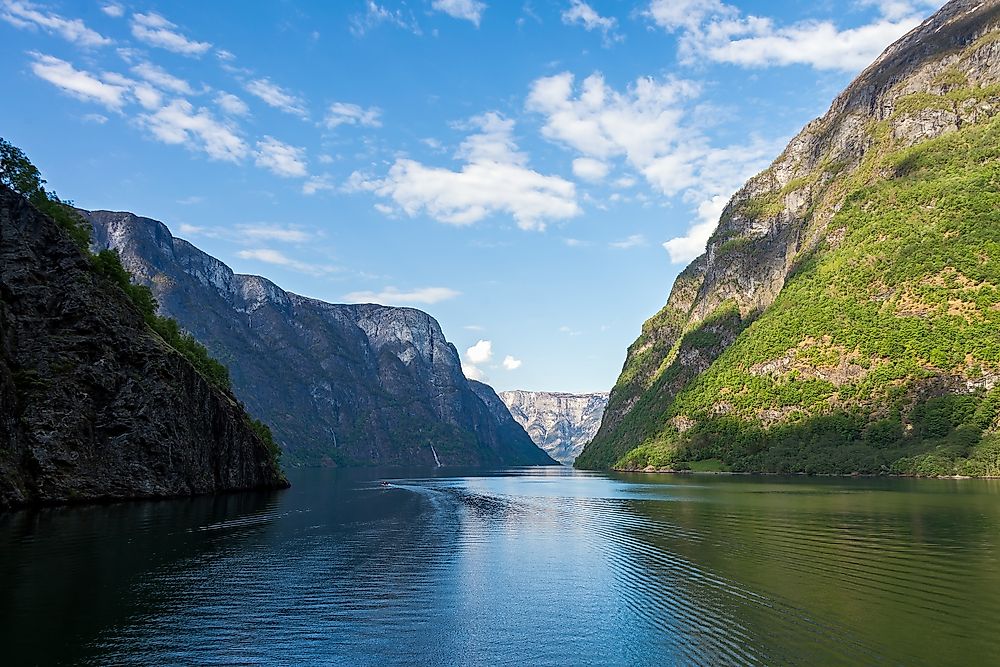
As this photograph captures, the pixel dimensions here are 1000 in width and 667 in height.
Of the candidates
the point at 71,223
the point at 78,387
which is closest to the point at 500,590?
the point at 78,387

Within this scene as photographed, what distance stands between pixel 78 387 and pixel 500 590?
64.1 metres

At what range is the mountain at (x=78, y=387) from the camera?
68.4m

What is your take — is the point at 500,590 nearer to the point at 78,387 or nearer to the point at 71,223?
the point at 78,387

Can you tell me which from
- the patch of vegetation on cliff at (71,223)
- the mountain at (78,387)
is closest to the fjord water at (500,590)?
the mountain at (78,387)

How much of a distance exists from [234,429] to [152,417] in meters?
25.6

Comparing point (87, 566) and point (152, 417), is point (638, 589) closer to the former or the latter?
point (87, 566)

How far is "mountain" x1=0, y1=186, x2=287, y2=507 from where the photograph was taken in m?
68.4

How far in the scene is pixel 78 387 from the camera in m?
75.9

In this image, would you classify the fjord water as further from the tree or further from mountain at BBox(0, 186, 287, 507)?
the tree

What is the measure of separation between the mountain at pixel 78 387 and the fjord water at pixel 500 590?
9.61 metres

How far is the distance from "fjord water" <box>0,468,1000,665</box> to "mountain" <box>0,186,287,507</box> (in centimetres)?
961

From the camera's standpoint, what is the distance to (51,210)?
96.6 metres

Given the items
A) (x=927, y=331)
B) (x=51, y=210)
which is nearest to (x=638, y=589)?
(x=51, y=210)

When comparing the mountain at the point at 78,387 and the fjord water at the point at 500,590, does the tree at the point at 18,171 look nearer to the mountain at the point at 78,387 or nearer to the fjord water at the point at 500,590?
the mountain at the point at 78,387
